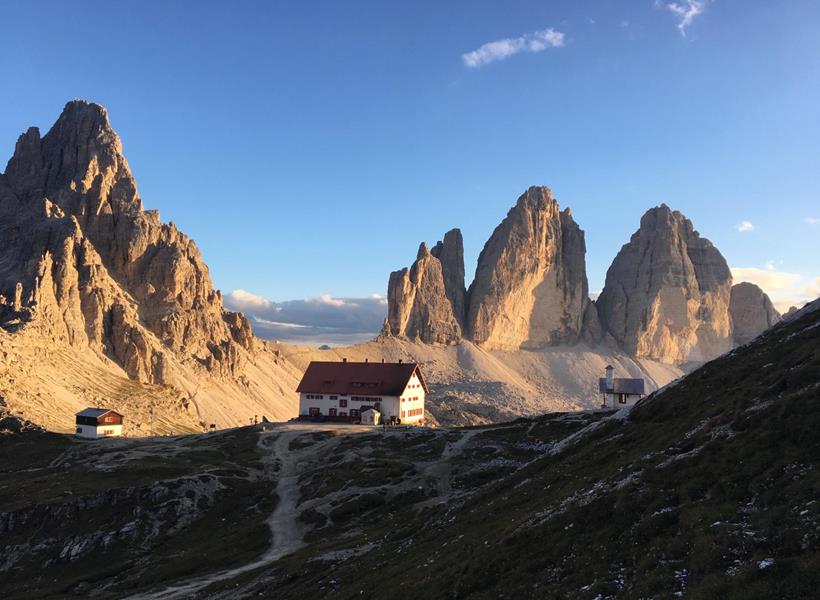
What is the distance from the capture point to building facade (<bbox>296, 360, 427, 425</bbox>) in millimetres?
115938

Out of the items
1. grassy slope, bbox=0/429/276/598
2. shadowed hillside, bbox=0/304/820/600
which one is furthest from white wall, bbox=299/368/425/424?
grassy slope, bbox=0/429/276/598

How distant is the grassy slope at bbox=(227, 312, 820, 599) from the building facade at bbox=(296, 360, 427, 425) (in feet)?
235

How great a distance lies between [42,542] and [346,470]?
1311 inches

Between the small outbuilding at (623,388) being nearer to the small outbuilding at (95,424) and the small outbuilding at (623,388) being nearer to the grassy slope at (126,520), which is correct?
the grassy slope at (126,520)

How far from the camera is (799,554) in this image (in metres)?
16.6

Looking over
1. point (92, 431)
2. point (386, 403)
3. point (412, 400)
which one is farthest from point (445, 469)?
point (92, 431)

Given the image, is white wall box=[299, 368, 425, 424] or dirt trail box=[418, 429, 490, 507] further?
white wall box=[299, 368, 425, 424]

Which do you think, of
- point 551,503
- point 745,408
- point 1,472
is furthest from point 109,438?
point 745,408

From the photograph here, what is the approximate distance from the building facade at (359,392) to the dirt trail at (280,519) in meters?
13.1

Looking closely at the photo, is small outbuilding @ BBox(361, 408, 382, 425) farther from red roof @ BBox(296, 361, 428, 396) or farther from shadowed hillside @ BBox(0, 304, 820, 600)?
shadowed hillside @ BBox(0, 304, 820, 600)

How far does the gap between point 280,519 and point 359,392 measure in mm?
54840

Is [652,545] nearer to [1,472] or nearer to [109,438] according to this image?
[1,472]

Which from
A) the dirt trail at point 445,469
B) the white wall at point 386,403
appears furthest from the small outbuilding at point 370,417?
the dirt trail at point 445,469

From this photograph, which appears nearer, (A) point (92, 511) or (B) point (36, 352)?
(A) point (92, 511)
